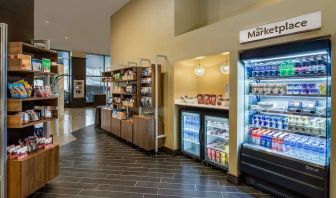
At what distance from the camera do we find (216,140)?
4535 mm

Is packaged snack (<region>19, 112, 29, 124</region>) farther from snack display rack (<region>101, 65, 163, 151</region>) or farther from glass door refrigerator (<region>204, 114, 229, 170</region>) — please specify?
glass door refrigerator (<region>204, 114, 229, 170</region>)

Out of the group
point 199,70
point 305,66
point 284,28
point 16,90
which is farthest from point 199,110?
point 16,90

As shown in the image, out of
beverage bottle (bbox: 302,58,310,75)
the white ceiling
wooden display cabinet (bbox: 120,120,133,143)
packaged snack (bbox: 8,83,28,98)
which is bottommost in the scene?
wooden display cabinet (bbox: 120,120,133,143)

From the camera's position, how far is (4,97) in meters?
2.67

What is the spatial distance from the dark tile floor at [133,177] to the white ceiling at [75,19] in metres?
4.40

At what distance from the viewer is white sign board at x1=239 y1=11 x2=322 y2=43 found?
254 centimetres

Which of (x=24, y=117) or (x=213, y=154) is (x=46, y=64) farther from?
(x=213, y=154)

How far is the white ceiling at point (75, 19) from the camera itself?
688cm

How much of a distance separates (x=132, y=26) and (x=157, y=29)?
1.49 metres

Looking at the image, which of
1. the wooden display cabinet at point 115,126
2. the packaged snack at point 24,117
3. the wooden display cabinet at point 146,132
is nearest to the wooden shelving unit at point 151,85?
the wooden display cabinet at point 146,132

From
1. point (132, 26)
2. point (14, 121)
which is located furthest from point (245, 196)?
point (132, 26)

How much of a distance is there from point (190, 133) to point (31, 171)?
299 cm

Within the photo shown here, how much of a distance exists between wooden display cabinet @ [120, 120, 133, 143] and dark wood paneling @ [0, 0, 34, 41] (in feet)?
9.61

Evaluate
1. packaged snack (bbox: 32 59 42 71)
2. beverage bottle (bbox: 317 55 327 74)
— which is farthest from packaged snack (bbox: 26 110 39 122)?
beverage bottle (bbox: 317 55 327 74)
